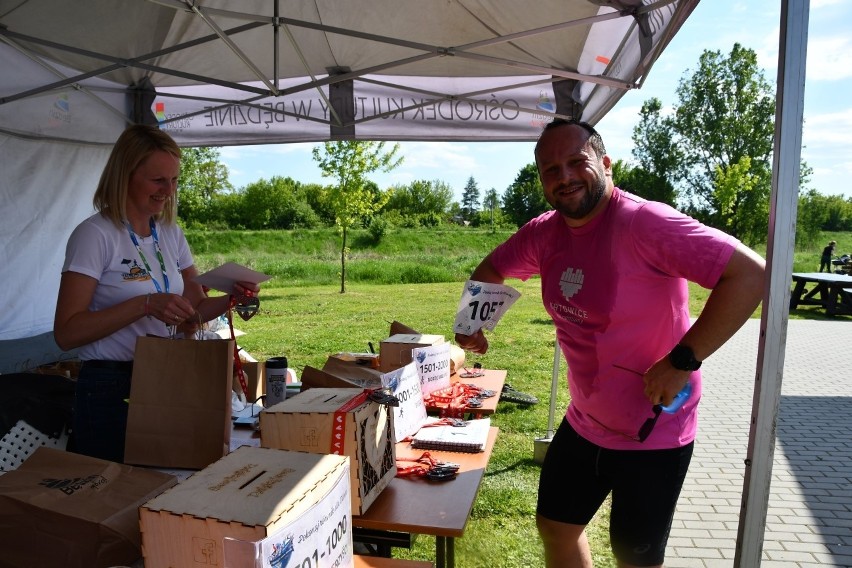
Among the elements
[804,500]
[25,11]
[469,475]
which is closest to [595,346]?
[469,475]

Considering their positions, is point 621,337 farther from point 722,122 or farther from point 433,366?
point 722,122

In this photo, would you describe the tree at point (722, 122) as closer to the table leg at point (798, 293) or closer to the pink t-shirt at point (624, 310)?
the table leg at point (798, 293)

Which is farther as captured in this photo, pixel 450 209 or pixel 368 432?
pixel 450 209

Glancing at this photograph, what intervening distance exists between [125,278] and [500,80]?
118 inches

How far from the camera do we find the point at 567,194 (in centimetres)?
192

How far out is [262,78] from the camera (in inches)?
137

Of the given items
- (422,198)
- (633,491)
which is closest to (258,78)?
(633,491)

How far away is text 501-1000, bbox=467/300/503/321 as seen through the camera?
7.99 feet

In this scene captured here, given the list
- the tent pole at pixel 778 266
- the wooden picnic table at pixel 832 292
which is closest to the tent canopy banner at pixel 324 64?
the tent pole at pixel 778 266

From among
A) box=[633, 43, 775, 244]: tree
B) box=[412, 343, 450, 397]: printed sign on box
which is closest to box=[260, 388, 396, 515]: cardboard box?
box=[412, 343, 450, 397]: printed sign on box

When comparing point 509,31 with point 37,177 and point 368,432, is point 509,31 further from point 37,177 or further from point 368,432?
point 37,177

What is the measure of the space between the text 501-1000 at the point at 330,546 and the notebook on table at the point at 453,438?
95 centimetres

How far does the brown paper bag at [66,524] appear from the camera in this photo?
1327mm

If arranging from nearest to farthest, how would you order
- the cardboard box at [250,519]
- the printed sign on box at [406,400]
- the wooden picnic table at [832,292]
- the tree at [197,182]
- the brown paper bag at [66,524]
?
the cardboard box at [250,519]
the brown paper bag at [66,524]
the printed sign on box at [406,400]
the wooden picnic table at [832,292]
the tree at [197,182]
